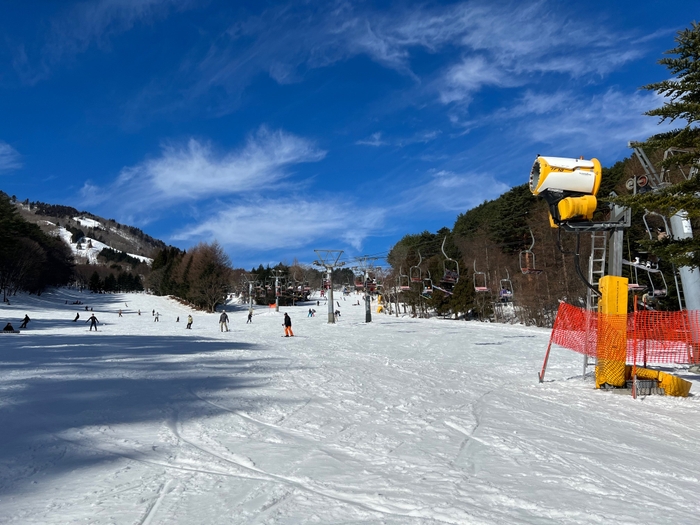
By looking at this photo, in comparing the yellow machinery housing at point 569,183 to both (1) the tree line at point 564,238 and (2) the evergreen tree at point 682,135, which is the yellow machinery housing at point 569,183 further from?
(2) the evergreen tree at point 682,135

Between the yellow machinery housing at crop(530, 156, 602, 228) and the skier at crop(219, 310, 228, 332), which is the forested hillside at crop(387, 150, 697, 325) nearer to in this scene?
the yellow machinery housing at crop(530, 156, 602, 228)

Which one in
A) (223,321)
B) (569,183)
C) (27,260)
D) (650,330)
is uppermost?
(27,260)

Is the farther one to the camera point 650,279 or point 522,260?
point 522,260

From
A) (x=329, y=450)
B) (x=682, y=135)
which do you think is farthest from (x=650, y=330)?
(x=329, y=450)

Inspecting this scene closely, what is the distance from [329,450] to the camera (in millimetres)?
6375

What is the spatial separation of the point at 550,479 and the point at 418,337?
2665 centimetres

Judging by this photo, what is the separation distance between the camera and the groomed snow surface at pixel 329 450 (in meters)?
4.43

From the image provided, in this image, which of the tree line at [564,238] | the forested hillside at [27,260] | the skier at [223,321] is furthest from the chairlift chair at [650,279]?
the forested hillside at [27,260]

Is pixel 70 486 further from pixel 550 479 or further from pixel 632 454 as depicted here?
pixel 632 454

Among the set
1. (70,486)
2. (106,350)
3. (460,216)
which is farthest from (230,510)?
(460,216)

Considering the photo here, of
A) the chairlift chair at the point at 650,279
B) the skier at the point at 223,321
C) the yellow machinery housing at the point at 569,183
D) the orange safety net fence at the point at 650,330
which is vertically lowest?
the skier at the point at 223,321

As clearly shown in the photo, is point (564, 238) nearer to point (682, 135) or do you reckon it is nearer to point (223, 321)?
point (223, 321)

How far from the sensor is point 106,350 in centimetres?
1892

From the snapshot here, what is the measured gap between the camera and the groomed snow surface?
4.43 m
